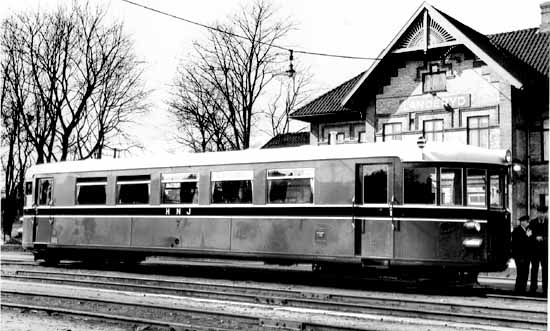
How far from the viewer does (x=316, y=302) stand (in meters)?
10.6

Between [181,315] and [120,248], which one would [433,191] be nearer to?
[181,315]

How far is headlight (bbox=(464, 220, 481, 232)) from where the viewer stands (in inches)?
463

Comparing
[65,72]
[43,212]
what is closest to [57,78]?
[65,72]

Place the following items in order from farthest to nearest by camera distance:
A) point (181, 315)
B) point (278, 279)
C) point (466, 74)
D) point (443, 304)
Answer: point (466, 74), point (278, 279), point (443, 304), point (181, 315)

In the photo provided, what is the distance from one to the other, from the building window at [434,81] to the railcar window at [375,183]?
48.7 ft

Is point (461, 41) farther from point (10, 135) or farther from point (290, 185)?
point (10, 135)

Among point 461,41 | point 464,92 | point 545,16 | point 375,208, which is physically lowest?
point 375,208

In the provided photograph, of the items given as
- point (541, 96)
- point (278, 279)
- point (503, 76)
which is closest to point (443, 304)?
point (278, 279)

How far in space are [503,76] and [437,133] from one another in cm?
354

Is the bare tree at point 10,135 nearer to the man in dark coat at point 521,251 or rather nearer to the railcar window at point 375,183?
the railcar window at point 375,183

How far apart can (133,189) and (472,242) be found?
7576 millimetres

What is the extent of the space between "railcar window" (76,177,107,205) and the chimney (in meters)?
19.8

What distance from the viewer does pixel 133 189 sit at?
15.5m

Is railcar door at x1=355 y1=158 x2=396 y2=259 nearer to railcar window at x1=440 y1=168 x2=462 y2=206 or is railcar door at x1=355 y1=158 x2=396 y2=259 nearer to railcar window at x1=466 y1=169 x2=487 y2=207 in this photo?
railcar window at x1=440 y1=168 x2=462 y2=206
